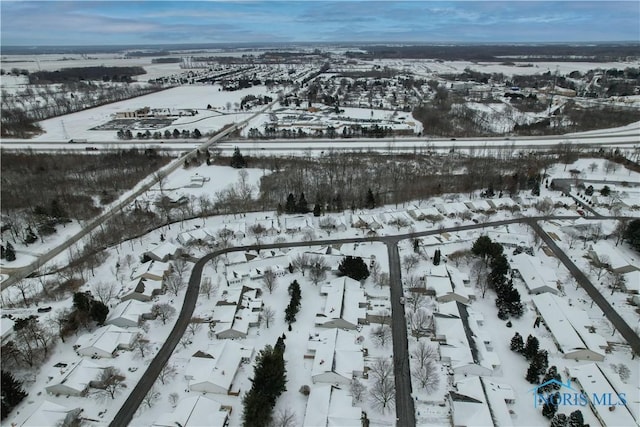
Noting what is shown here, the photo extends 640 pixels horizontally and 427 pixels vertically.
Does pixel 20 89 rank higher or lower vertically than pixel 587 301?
higher

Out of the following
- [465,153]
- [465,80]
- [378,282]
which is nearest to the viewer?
[378,282]

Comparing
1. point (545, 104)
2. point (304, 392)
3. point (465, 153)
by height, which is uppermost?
point (545, 104)

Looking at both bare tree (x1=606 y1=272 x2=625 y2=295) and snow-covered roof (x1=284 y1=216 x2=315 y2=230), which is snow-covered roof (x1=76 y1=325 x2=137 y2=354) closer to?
snow-covered roof (x1=284 y1=216 x2=315 y2=230)

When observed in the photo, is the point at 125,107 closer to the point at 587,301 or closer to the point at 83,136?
the point at 83,136

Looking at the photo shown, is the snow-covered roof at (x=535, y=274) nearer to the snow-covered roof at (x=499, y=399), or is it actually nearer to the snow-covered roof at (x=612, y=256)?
the snow-covered roof at (x=612, y=256)

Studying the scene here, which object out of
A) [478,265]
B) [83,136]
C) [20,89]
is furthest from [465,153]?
[20,89]

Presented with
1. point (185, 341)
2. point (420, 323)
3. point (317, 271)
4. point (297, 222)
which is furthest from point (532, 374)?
point (297, 222)
